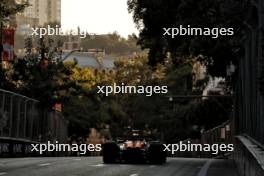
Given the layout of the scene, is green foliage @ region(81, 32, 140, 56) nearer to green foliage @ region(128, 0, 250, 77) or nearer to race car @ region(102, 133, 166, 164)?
green foliage @ region(128, 0, 250, 77)

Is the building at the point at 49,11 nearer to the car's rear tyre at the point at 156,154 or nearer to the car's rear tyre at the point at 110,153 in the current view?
the car's rear tyre at the point at 110,153

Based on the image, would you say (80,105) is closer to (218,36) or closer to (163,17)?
(163,17)

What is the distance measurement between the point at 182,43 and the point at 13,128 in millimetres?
10962

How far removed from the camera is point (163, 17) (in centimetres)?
2939

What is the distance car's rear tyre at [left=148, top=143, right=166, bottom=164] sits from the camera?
28.3 meters

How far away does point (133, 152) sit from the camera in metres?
28.5

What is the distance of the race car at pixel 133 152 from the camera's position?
92.8 feet

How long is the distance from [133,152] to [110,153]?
878 mm

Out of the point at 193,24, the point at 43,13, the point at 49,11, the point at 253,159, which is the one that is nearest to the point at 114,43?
the point at 49,11

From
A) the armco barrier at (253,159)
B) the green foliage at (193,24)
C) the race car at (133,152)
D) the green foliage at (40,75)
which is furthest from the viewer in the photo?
the green foliage at (40,75)

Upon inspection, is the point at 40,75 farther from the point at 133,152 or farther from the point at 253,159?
the point at 253,159

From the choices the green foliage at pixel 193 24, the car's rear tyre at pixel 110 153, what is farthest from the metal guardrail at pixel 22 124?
the car's rear tyre at pixel 110 153

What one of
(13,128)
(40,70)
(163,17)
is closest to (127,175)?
(163,17)

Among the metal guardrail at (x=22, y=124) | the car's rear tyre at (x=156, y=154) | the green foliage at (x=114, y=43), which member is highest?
the green foliage at (x=114, y=43)
